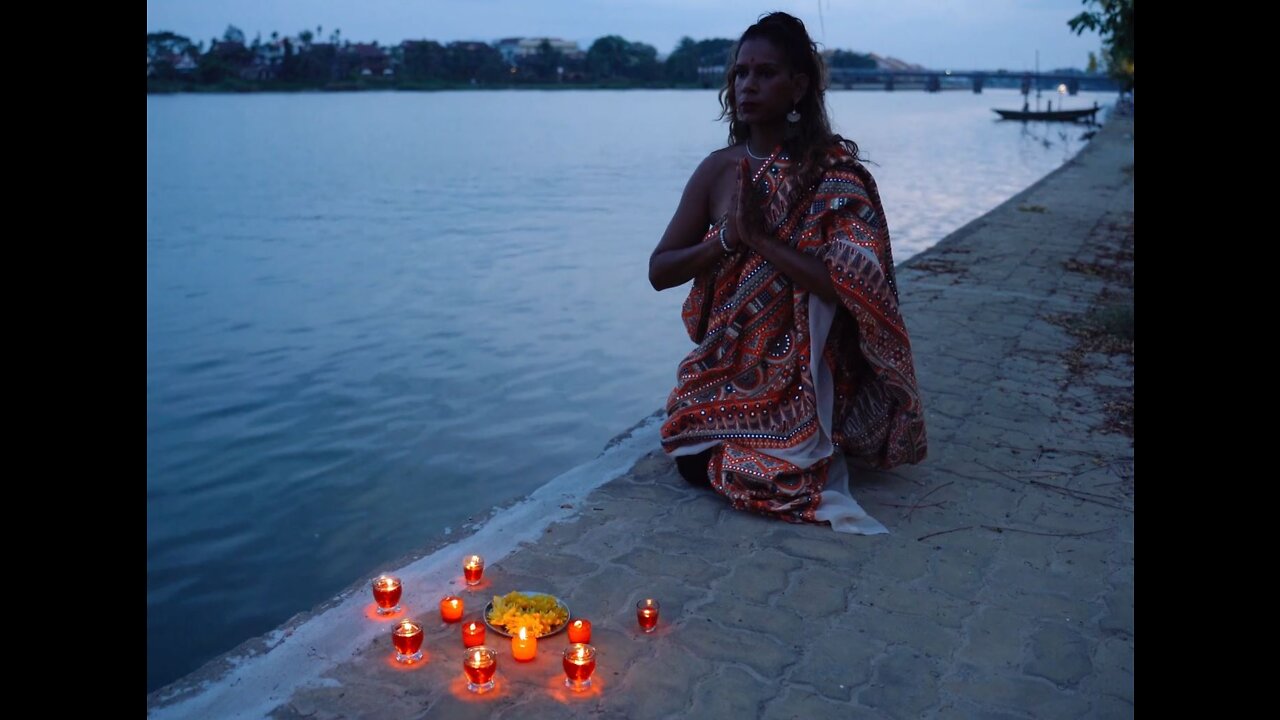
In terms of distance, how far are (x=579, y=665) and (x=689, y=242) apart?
169cm

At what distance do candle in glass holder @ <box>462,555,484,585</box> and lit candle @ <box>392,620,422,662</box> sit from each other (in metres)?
0.43

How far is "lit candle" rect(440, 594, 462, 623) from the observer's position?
2.85m

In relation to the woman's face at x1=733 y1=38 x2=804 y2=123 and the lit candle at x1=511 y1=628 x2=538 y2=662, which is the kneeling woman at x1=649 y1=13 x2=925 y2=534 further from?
the lit candle at x1=511 y1=628 x2=538 y2=662

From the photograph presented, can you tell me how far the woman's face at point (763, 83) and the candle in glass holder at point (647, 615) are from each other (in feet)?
5.37

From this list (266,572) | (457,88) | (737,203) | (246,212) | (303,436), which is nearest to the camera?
(737,203)

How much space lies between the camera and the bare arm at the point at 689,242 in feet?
11.9

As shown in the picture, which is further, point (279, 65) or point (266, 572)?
point (279, 65)

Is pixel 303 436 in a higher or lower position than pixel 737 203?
lower

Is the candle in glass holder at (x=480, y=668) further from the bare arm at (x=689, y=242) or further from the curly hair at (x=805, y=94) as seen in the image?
the curly hair at (x=805, y=94)
